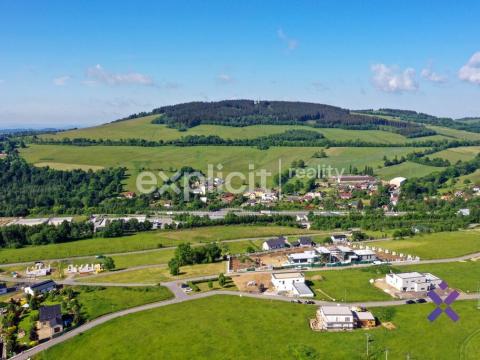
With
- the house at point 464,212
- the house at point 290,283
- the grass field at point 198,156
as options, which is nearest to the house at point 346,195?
the grass field at point 198,156

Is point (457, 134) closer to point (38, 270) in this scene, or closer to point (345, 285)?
point (345, 285)

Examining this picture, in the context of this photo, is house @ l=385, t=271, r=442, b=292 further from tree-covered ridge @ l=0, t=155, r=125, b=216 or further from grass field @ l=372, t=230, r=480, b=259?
tree-covered ridge @ l=0, t=155, r=125, b=216

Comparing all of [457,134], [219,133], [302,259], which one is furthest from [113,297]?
[457,134]

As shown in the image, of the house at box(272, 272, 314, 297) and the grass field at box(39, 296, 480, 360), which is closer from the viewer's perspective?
the grass field at box(39, 296, 480, 360)

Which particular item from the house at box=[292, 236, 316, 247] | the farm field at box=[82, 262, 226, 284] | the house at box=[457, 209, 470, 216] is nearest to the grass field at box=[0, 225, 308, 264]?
the house at box=[292, 236, 316, 247]

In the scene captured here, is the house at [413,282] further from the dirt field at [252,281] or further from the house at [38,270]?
the house at [38,270]

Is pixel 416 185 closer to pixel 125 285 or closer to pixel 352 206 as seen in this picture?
pixel 352 206

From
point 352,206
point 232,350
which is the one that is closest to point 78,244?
point 232,350
